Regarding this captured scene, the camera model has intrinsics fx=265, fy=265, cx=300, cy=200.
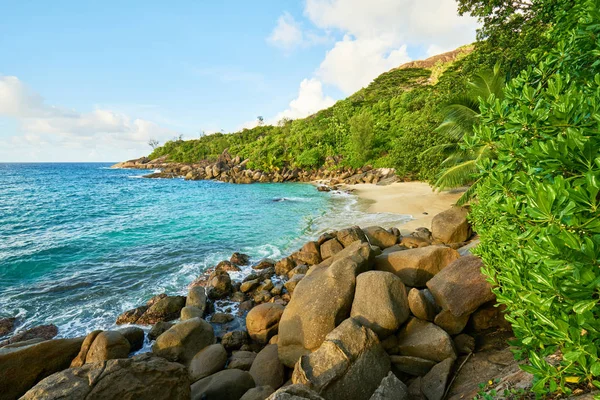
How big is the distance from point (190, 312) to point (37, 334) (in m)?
4.37

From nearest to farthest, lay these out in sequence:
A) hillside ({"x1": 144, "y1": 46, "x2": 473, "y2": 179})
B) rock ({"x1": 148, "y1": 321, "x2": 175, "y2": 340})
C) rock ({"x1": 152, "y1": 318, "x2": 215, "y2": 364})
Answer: rock ({"x1": 152, "y1": 318, "x2": 215, "y2": 364}) → rock ({"x1": 148, "y1": 321, "x2": 175, "y2": 340}) → hillside ({"x1": 144, "y1": 46, "x2": 473, "y2": 179})

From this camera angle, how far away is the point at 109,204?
28375 mm

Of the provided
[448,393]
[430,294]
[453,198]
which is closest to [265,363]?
[448,393]

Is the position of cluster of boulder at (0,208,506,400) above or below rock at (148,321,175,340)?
above

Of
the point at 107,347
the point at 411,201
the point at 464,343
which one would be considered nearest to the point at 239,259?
the point at 107,347

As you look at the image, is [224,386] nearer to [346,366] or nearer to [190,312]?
[346,366]

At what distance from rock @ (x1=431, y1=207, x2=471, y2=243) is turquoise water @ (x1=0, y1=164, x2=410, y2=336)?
5169 mm

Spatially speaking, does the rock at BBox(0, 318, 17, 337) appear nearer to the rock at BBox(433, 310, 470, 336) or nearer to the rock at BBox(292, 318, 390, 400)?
the rock at BBox(292, 318, 390, 400)

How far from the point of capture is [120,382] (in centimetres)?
413

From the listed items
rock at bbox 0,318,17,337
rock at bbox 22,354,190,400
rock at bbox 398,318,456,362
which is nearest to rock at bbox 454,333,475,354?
rock at bbox 398,318,456,362

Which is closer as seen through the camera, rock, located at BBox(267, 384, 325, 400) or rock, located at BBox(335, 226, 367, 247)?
rock, located at BBox(267, 384, 325, 400)

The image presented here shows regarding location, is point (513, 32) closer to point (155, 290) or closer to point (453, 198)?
point (453, 198)

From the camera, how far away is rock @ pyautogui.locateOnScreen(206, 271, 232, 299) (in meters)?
9.63

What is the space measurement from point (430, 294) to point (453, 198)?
16459 millimetres
